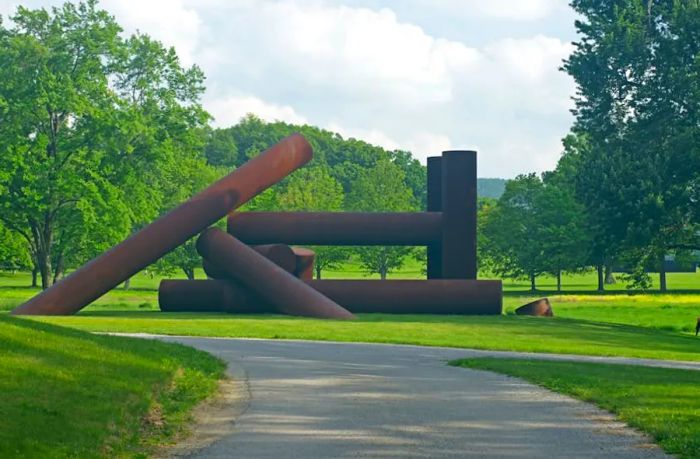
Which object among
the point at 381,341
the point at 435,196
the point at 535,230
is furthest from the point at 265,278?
the point at 535,230

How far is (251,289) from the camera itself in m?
37.8

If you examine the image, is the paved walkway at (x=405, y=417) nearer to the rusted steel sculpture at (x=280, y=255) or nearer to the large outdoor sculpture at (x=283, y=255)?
the large outdoor sculpture at (x=283, y=255)

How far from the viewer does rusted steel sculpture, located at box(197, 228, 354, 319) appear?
3600cm

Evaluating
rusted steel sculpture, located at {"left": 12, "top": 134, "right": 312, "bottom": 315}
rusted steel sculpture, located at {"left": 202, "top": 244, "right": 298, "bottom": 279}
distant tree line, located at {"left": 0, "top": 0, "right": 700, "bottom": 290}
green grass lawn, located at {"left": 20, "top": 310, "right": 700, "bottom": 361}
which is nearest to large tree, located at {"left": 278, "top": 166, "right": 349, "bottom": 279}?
distant tree line, located at {"left": 0, "top": 0, "right": 700, "bottom": 290}

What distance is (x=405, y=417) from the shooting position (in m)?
13.4

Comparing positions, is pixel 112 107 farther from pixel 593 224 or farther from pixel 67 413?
pixel 67 413

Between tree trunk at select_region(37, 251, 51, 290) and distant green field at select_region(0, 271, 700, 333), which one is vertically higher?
tree trunk at select_region(37, 251, 51, 290)

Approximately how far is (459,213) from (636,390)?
23655mm

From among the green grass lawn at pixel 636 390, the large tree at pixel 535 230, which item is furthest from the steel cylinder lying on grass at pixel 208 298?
the large tree at pixel 535 230

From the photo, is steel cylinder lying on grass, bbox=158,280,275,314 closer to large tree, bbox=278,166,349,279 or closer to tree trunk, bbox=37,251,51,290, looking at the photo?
tree trunk, bbox=37,251,51,290

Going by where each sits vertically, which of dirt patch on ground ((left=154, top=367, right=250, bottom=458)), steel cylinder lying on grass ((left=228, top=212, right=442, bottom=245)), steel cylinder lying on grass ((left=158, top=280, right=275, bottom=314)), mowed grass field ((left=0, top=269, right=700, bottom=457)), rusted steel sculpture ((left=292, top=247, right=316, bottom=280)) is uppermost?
steel cylinder lying on grass ((left=228, top=212, right=442, bottom=245))

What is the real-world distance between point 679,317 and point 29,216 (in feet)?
97.3

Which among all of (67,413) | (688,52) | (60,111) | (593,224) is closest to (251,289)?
(593,224)

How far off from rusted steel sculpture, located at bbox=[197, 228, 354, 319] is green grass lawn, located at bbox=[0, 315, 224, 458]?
53.6 ft
